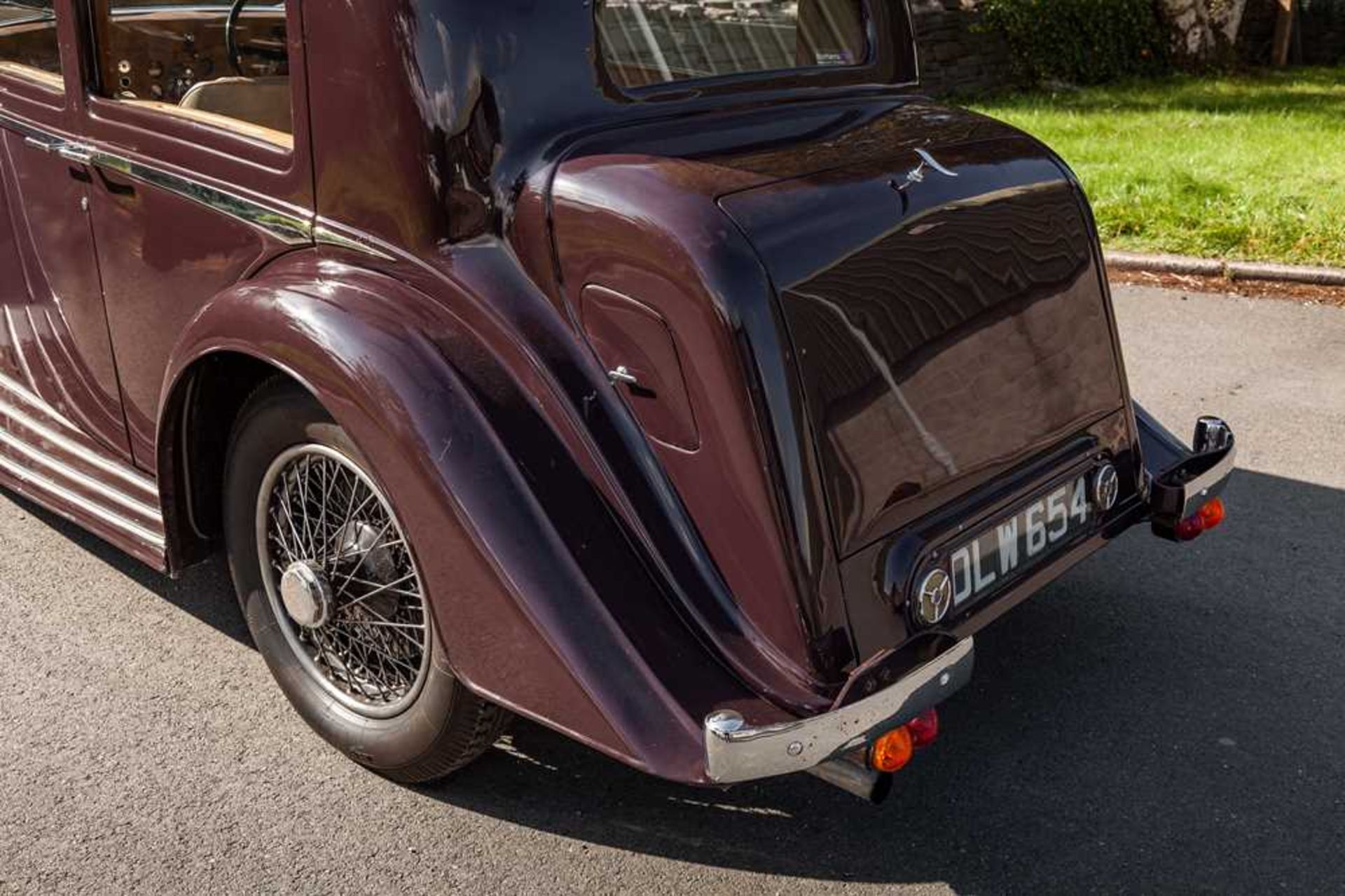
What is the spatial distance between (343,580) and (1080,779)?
1.62 m

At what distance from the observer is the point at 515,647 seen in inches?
96.5

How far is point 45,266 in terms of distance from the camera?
3553 mm

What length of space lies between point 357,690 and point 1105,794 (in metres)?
1.60

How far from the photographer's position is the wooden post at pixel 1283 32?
1295 cm

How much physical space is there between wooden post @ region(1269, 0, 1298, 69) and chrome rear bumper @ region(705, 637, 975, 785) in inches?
491

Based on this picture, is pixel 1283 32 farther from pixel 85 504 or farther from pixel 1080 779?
pixel 85 504

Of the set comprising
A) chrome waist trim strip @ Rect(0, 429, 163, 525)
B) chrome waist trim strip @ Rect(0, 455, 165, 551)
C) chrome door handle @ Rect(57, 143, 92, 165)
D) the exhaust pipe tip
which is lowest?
the exhaust pipe tip

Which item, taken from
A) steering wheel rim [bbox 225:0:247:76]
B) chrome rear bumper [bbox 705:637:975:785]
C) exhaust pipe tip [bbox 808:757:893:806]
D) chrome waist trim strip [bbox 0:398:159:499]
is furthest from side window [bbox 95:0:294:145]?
exhaust pipe tip [bbox 808:757:893:806]

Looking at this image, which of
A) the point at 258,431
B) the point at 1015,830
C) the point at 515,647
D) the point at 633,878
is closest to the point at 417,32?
the point at 258,431

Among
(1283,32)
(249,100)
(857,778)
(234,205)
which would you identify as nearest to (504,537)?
(857,778)

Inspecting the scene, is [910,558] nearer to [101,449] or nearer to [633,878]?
[633,878]

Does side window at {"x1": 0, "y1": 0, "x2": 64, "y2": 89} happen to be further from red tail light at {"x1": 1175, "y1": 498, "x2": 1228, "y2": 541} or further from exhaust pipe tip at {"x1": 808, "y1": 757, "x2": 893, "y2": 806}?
red tail light at {"x1": 1175, "y1": 498, "x2": 1228, "y2": 541}

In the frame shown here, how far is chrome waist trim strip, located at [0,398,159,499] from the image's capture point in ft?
11.1

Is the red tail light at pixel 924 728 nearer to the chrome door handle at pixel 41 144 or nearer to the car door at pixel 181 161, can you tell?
the car door at pixel 181 161
